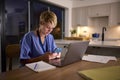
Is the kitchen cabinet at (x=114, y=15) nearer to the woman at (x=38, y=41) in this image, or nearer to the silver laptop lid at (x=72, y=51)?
the woman at (x=38, y=41)

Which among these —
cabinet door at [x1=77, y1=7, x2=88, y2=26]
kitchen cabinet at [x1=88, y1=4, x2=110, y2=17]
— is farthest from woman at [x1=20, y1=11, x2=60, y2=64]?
cabinet door at [x1=77, y1=7, x2=88, y2=26]

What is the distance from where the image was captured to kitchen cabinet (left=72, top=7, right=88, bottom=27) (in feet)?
17.5

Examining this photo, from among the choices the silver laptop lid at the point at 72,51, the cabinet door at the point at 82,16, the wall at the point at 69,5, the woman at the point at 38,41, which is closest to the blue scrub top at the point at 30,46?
the woman at the point at 38,41

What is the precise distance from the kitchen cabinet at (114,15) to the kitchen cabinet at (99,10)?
139 millimetres

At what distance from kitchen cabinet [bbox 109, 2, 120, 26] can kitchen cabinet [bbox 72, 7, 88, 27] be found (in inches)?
37.8

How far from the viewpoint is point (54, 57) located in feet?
4.28

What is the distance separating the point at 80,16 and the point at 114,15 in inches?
52.0

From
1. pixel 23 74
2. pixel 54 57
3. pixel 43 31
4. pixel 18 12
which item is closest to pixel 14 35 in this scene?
pixel 18 12

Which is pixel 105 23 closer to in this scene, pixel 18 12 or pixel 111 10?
pixel 111 10

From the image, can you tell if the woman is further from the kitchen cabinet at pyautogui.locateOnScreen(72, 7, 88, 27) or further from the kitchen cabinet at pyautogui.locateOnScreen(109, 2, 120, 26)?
the kitchen cabinet at pyautogui.locateOnScreen(72, 7, 88, 27)

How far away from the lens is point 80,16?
5.46 meters

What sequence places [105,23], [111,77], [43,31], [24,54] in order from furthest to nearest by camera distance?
[105,23]
[43,31]
[24,54]
[111,77]

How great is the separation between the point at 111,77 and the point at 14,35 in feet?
10.1

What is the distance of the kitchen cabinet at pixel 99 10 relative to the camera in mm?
4816
